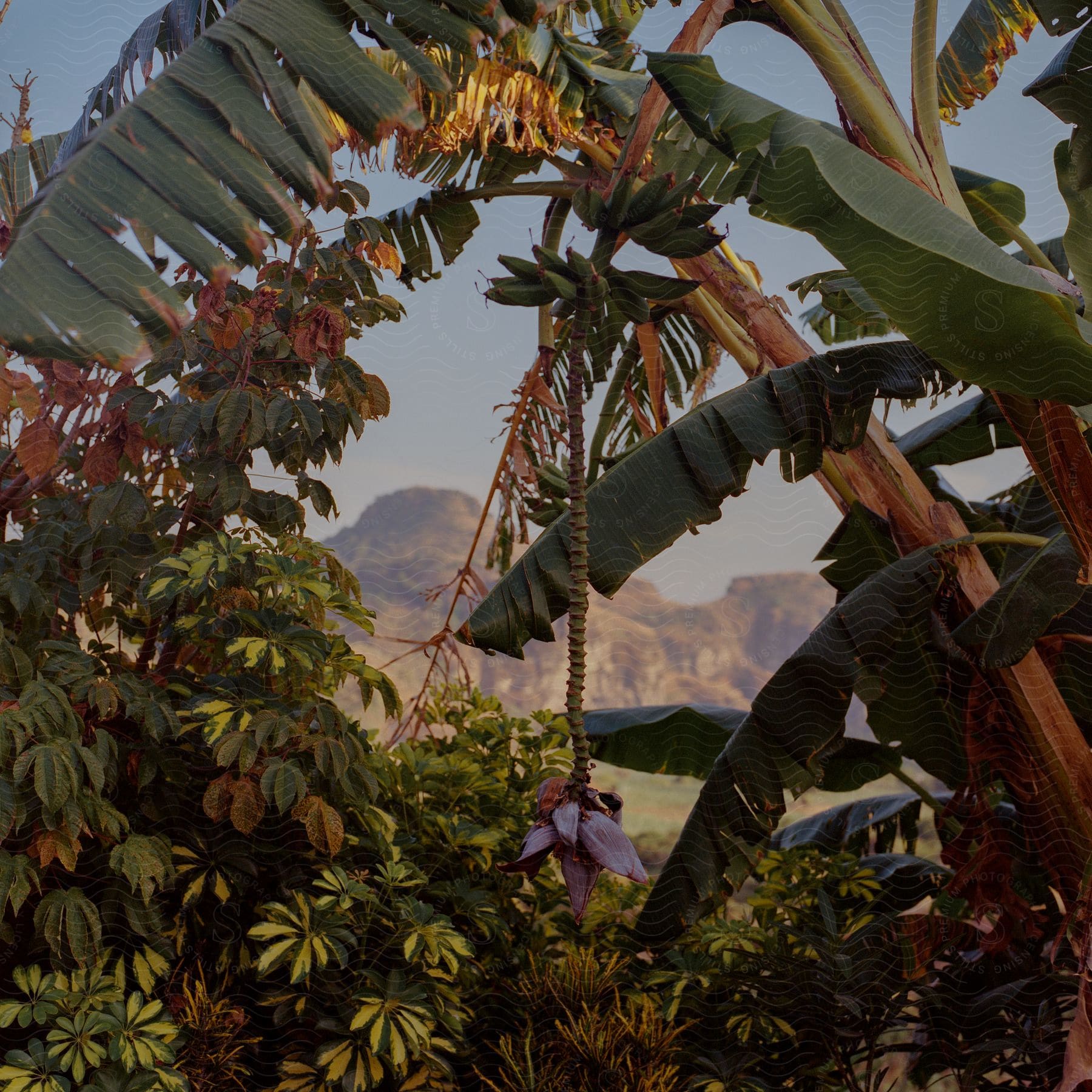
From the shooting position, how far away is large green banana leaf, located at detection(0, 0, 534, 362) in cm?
69

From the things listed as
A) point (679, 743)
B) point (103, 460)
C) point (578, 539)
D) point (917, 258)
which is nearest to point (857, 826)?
point (679, 743)

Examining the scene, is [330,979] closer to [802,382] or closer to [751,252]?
[802,382]

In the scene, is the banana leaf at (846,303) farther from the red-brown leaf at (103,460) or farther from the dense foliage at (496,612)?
the red-brown leaf at (103,460)

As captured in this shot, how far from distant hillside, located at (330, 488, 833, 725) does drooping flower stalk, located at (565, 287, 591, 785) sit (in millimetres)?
768

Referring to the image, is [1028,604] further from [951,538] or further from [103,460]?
[103,460]

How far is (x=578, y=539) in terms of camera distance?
58 cm

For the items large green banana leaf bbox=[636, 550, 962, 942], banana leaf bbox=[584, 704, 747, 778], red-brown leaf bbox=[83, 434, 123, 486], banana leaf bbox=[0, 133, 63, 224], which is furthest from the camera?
banana leaf bbox=[584, 704, 747, 778]

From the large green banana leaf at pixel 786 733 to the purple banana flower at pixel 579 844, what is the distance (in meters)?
0.54

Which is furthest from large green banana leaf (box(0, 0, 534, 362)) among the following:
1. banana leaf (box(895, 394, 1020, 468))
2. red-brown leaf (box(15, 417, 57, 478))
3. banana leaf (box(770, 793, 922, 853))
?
banana leaf (box(770, 793, 922, 853))

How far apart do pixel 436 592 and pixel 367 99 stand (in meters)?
0.72

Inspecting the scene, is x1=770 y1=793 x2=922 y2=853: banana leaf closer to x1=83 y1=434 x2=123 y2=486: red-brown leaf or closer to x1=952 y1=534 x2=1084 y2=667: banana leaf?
x1=952 y1=534 x2=1084 y2=667: banana leaf

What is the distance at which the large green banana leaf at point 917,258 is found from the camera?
31.4 inches

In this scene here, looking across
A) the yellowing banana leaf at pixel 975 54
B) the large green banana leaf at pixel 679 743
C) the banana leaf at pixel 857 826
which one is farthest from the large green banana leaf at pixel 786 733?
the yellowing banana leaf at pixel 975 54

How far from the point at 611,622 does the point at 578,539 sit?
38.2 inches
